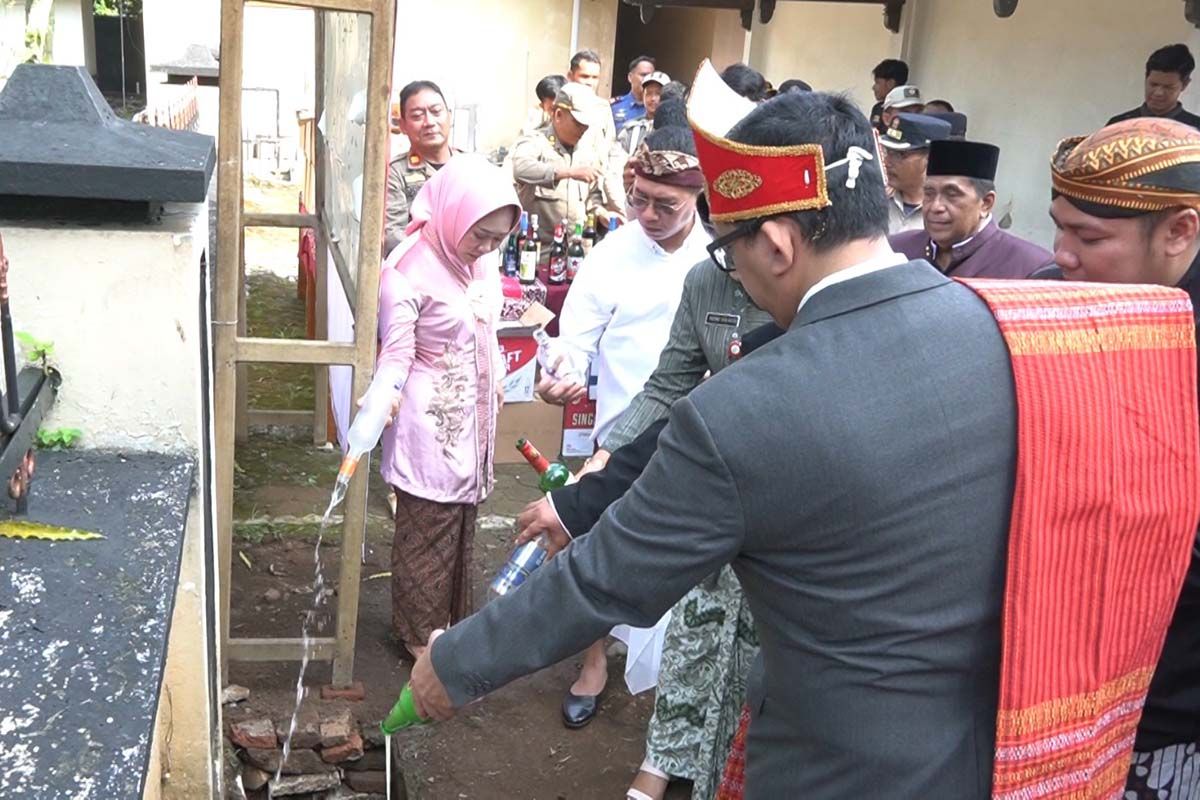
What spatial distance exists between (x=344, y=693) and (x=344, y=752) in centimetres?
30

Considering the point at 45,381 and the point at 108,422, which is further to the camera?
the point at 108,422

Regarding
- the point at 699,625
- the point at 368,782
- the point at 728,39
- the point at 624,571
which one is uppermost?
the point at 728,39

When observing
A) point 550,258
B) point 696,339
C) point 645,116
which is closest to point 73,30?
point 645,116

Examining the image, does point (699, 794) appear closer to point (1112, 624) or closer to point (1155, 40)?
point (1112, 624)

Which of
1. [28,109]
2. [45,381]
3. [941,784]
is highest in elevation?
[28,109]

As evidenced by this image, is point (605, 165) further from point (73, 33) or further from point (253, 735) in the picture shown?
point (73, 33)

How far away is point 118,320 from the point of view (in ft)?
6.80

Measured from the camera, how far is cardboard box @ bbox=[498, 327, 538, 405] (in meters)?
5.83

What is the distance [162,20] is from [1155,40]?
1066cm

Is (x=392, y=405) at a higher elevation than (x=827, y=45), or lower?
lower

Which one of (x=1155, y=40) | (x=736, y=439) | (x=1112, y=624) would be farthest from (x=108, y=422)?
(x=1155, y=40)

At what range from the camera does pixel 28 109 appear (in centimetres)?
208

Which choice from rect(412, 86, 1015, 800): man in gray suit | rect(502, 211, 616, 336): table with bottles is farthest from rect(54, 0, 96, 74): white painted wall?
rect(412, 86, 1015, 800): man in gray suit

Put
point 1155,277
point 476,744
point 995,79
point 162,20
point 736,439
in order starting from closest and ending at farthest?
point 736,439
point 1155,277
point 476,744
point 995,79
point 162,20
